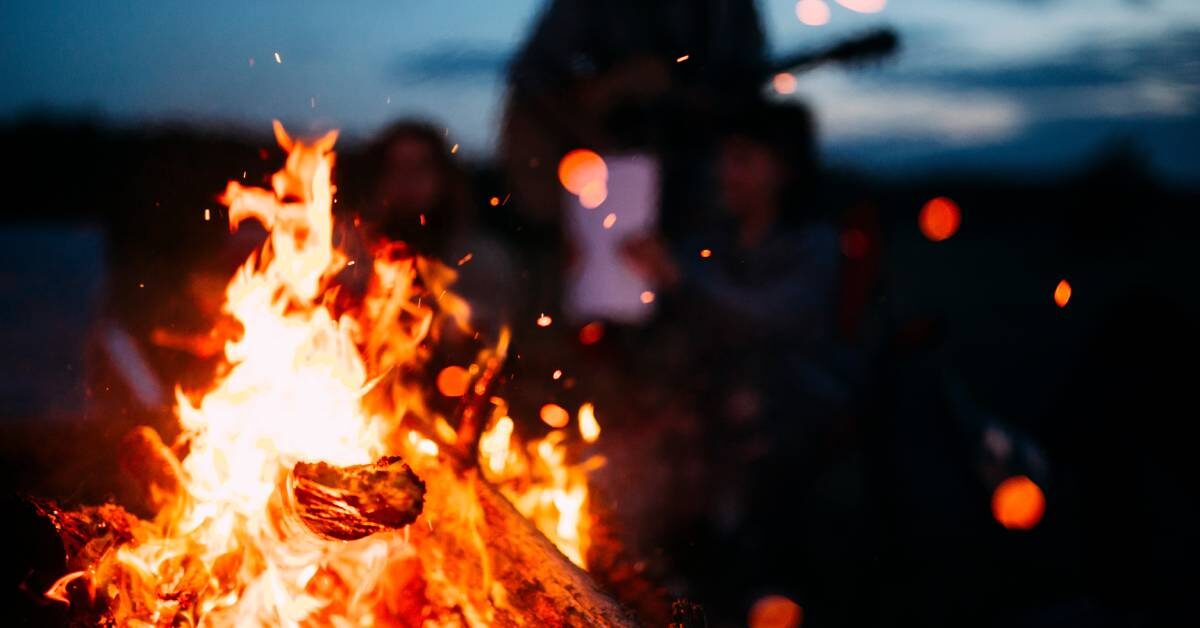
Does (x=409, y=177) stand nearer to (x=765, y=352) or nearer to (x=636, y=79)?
(x=636, y=79)

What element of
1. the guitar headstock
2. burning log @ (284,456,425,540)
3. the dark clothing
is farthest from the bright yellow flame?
the guitar headstock

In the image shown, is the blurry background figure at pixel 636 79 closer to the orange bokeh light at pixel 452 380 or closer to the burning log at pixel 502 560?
the orange bokeh light at pixel 452 380

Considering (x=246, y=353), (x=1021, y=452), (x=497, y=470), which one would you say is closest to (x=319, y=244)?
(x=246, y=353)

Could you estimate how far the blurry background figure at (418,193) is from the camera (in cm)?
478

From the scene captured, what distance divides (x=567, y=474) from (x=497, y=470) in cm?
28

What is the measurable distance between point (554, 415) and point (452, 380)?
1738 millimetres

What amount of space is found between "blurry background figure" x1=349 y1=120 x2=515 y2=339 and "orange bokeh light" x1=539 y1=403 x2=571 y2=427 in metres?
0.58

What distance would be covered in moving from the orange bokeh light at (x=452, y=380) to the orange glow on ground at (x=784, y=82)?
3347 mm

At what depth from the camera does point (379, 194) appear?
189 inches

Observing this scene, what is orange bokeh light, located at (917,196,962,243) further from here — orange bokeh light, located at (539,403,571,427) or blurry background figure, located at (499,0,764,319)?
orange bokeh light, located at (539,403,571,427)

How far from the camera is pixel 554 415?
5219 mm

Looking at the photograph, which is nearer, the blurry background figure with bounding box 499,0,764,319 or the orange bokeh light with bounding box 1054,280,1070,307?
the blurry background figure with bounding box 499,0,764,319

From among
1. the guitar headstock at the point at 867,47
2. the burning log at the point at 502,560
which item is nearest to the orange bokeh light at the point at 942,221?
the guitar headstock at the point at 867,47

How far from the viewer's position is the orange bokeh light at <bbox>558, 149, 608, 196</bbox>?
573 centimetres
